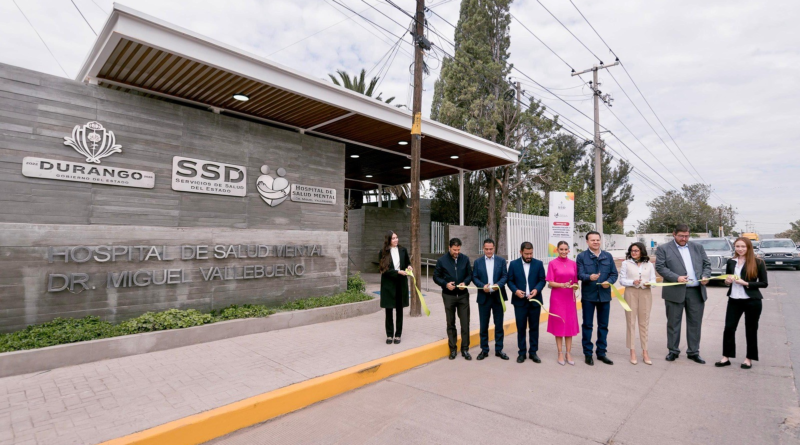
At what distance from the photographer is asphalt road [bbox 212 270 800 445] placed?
354 centimetres

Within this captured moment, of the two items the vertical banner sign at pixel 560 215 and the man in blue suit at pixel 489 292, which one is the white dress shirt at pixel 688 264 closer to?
the man in blue suit at pixel 489 292

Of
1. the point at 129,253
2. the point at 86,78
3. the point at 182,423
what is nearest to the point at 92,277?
the point at 129,253

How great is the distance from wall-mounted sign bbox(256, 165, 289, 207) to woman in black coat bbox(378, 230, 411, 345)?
3.20m

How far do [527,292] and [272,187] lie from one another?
5440mm

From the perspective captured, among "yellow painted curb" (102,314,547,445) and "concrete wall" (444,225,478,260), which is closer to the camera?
"yellow painted curb" (102,314,547,445)

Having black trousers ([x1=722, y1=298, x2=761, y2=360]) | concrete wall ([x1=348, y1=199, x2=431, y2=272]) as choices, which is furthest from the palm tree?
black trousers ([x1=722, y1=298, x2=761, y2=360])

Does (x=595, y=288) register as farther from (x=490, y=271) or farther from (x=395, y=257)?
(x=395, y=257)

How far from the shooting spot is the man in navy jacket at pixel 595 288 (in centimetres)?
552

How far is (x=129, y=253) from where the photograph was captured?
626 cm

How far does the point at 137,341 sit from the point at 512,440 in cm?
509

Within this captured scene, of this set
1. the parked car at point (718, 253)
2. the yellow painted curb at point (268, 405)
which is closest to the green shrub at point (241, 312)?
the yellow painted curb at point (268, 405)

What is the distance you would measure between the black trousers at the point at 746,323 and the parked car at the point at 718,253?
957 cm

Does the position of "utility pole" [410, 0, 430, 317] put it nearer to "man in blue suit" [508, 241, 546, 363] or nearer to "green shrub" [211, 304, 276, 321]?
"man in blue suit" [508, 241, 546, 363]

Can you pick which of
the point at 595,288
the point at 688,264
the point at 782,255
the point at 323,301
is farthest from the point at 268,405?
the point at 782,255
